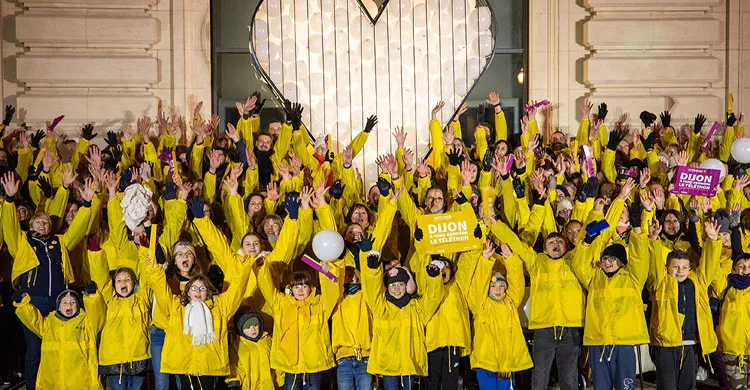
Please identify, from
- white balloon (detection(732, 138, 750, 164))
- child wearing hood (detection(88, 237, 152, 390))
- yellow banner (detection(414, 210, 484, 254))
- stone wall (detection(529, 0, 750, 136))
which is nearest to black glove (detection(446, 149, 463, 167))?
yellow banner (detection(414, 210, 484, 254))

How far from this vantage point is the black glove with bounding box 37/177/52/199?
9.18 metres

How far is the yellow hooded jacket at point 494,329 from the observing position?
7719mm

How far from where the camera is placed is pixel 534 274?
7961 millimetres

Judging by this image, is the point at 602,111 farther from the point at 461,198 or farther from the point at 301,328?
the point at 301,328

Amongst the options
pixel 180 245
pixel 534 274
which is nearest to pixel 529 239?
A: pixel 534 274

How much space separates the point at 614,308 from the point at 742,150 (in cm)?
350

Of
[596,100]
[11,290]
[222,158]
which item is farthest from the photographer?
[596,100]

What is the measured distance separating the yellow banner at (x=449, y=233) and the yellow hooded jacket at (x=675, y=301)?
1.51m

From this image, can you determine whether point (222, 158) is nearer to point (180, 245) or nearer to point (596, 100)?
point (180, 245)

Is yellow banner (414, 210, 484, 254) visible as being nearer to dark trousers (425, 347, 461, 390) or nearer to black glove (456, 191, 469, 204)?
black glove (456, 191, 469, 204)

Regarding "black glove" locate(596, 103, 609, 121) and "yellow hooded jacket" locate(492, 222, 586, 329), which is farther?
"black glove" locate(596, 103, 609, 121)

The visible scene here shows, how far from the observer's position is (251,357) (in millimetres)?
7734

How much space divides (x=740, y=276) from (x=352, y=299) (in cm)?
333

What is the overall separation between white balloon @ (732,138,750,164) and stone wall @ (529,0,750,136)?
1.72 metres
